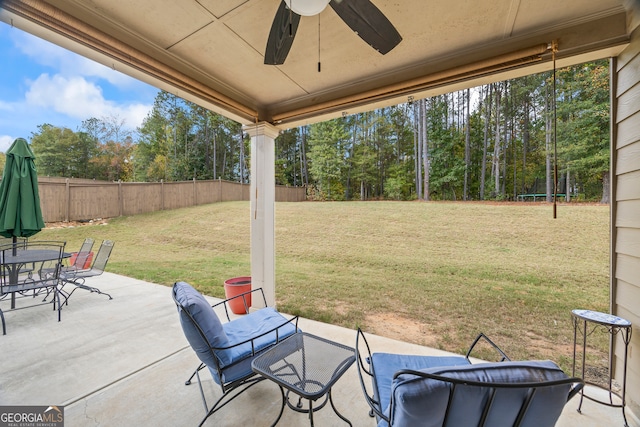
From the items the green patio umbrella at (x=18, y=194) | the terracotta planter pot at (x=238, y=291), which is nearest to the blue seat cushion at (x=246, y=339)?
the terracotta planter pot at (x=238, y=291)

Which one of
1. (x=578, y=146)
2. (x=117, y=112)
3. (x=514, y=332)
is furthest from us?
(x=117, y=112)

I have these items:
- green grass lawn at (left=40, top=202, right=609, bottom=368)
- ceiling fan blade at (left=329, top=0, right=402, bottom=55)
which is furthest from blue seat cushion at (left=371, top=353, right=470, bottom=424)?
ceiling fan blade at (left=329, top=0, right=402, bottom=55)

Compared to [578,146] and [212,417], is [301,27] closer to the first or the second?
[212,417]

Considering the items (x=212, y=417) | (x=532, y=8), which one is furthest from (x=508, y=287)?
(x=212, y=417)

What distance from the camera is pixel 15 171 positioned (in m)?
3.22

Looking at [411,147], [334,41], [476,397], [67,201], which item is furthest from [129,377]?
[411,147]

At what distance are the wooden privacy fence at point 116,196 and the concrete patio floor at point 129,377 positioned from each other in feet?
18.3

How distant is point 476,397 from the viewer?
0.91 meters

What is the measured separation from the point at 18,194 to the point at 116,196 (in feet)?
20.7

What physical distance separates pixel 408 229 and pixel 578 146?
15.4ft

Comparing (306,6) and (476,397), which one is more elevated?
(306,6)

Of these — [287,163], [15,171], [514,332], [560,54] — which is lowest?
[514,332]

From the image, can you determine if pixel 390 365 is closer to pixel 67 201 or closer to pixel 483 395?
pixel 483 395

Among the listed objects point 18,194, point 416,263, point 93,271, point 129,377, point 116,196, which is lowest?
point 129,377
